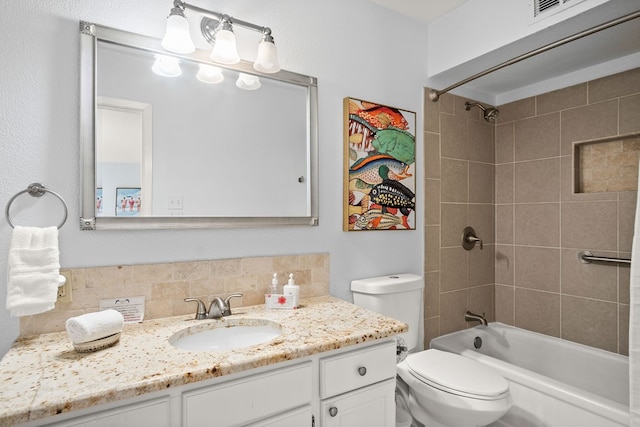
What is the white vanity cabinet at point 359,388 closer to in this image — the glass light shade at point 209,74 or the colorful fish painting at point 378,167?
the colorful fish painting at point 378,167

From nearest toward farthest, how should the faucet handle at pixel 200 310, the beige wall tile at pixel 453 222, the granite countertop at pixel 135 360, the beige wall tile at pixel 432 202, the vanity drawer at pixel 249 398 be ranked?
the granite countertop at pixel 135 360, the vanity drawer at pixel 249 398, the faucet handle at pixel 200 310, the beige wall tile at pixel 432 202, the beige wall tile at pixel 453 222

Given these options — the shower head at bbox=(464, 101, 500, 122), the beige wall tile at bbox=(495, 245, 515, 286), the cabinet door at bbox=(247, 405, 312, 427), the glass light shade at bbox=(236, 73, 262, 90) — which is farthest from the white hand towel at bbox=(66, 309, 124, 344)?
the beige wall tile at bbox=(495, 245, 515, 286)

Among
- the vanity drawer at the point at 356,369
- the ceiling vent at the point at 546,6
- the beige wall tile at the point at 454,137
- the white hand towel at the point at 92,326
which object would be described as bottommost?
the vanity drawer at the point at 356,369

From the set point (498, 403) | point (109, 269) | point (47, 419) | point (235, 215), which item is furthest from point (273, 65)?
point (498, 403)

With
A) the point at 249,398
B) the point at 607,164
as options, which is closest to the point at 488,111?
the point at 607,164

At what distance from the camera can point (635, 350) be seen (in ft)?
4.43

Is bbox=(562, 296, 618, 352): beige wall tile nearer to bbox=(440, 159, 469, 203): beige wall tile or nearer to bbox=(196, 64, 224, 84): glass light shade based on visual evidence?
bbox=(440, 159, 469, 203): beige wall tile

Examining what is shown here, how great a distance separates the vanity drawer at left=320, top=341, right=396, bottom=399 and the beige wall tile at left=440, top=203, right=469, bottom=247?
3.92 feet

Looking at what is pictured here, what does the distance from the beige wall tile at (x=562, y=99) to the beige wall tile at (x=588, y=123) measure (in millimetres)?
46

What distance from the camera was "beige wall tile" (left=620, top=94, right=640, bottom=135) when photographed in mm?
1988

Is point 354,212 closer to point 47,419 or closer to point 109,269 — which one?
point 109,269

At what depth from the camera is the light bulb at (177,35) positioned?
4.19 ft

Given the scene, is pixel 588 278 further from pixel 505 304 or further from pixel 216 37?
pixel 216 37

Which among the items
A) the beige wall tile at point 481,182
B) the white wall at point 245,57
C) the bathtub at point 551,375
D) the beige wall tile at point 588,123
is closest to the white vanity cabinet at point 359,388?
the white wall at point 245,57
